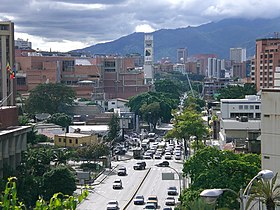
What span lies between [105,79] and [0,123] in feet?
278

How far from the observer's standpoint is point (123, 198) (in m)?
47.4

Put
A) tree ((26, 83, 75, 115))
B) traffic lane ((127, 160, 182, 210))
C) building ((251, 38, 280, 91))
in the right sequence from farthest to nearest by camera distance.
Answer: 1. building ((251, 38, 280, 91))
2. tree ((26, 83, 75, 115))
3. traffic lane ((127, 160, 182, 210))

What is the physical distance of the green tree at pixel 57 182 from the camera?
140ft

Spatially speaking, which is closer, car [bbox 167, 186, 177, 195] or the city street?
the city street

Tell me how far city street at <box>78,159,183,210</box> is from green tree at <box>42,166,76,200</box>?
5.65ft

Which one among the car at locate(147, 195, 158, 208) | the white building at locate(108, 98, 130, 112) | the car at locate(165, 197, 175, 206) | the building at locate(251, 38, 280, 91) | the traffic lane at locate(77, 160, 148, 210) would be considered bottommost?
the traffic lane at locate(77, 160, 148, 210)

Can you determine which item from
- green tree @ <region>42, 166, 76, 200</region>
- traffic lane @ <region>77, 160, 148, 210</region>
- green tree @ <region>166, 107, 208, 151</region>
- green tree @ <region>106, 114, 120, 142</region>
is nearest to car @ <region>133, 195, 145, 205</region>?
traffic lane @ <region>77, 160, 148, 210</region>

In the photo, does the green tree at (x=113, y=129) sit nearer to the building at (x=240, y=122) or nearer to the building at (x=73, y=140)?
the building at (x=73, y=140)

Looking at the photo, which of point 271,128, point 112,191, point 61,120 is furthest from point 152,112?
point 271,128

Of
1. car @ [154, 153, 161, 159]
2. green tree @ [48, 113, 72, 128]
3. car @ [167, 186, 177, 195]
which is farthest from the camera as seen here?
green tree @ [48, 113, 72, 128]

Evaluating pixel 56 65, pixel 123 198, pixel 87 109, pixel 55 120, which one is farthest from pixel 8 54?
pixel 123 198

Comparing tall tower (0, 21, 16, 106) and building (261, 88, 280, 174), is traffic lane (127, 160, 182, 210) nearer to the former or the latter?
building (261, 88, 280, 174)

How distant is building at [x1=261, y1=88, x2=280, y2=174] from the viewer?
29.5 metres

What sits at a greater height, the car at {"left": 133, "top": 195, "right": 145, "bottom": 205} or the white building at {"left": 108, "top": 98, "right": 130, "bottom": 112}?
the white building at {"left": 108, "top": 98, "right": 130, "bottom": 112}
